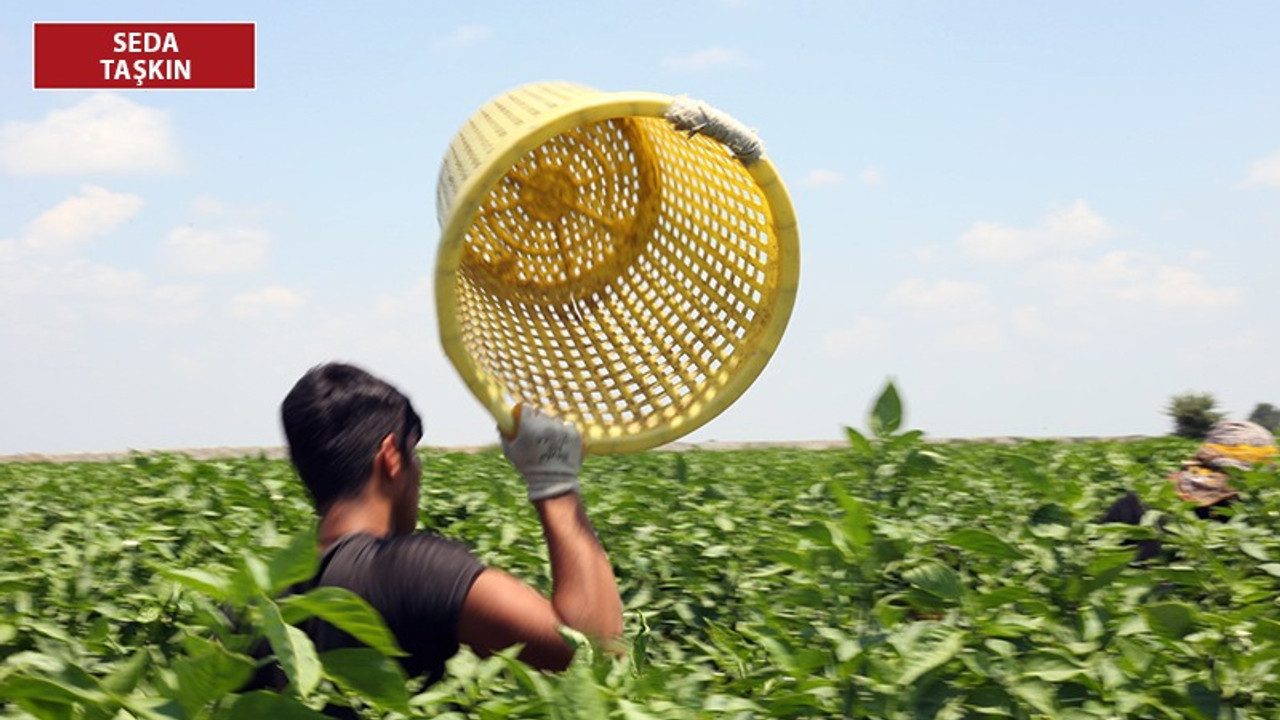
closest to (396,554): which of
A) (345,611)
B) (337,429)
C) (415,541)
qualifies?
(415,541)

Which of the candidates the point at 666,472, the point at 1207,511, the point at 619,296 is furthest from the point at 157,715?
the point at 666,472

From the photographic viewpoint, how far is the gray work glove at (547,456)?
2.30 m

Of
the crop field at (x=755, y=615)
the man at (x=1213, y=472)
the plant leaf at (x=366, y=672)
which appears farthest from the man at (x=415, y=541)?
the man at (x=1213, y=472)

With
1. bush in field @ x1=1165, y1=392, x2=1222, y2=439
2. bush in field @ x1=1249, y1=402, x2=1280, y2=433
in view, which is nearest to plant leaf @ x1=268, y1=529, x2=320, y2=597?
bush in field @ x1=1165, y1=392, x2=1222, y2=439

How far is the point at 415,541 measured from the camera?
2168 millimetres

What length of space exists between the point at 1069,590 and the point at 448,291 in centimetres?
123

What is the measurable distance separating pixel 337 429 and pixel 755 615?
2.98ft

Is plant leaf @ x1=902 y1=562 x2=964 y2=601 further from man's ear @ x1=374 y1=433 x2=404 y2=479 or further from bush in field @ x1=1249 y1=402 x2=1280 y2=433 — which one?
bush in field @ x1=1249 y1=402 x2=1280 y2=433

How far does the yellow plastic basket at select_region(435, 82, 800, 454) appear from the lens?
2506mm

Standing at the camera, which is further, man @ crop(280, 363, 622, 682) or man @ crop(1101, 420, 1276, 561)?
man @ crop(1101, 420, 1276, 561)

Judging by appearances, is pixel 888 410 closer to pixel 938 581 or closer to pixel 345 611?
pixel 938 581

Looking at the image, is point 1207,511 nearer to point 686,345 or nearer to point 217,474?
point 686,345

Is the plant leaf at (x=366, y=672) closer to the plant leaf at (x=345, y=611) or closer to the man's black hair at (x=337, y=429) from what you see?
the plant leaf at (x=345, y=611)

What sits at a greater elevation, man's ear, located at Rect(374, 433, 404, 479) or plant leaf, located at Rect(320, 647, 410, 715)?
man's ear, located at Rect(374, 433, 404, 479)
